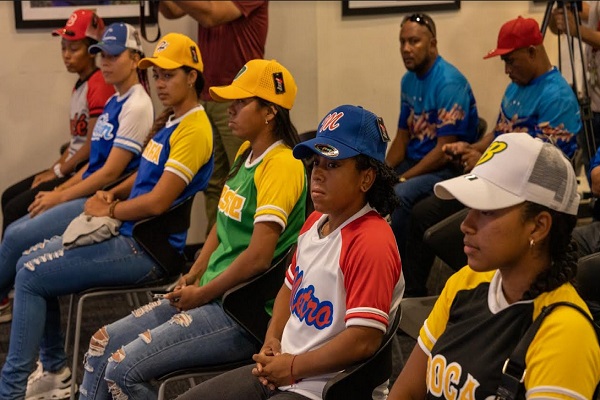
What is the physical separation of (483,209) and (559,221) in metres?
0.14

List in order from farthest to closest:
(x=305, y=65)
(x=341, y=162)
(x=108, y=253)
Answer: (x=305, y=65) < (x=108, y=253) < (x=341, y=162)

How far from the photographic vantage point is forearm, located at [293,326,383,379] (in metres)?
2.02

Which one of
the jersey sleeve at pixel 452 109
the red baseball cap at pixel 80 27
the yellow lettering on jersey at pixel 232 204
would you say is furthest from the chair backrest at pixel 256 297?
the red baseball cap at pixel 80 27

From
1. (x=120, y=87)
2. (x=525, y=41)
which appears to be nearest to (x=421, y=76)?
(x=525, y=41)

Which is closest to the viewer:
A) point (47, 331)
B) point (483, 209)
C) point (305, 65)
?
point (483, 209)

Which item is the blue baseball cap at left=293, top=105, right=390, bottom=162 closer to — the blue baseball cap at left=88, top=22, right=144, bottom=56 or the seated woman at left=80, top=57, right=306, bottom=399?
the seated woman at left=80, top=57, right=306, bottom=399

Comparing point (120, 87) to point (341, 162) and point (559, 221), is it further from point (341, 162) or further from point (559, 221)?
point (559, 221)

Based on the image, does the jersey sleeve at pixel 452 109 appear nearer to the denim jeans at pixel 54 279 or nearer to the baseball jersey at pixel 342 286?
the denim jeans at pixel 54 279

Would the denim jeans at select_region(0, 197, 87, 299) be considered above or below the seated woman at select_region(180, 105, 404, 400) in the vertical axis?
below

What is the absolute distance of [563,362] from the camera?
4.92 feet

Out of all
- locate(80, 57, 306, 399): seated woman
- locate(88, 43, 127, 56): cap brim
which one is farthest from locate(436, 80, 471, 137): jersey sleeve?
locate(80, 57, 306, 399): seated woman

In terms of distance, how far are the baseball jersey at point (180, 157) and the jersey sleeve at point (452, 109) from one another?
1.45 m

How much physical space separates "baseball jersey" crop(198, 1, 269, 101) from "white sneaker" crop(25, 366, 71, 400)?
1569 millimetres

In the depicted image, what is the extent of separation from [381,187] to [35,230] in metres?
1.89
